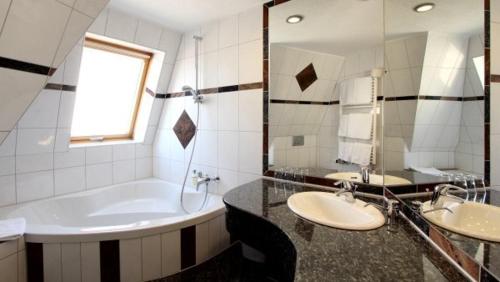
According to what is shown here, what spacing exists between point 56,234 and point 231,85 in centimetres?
173

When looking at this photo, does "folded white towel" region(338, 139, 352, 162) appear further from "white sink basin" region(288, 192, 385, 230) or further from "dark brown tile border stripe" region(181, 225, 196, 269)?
"dark brown tile border stripe" region(181, 225, 196, 269)

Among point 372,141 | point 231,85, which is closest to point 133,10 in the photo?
point 231,85

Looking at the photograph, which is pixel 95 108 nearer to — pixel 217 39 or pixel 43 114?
pixel 43 114

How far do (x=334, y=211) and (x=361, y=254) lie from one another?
604 millimetres

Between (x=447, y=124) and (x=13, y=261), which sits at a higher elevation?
(x=447, y=124)

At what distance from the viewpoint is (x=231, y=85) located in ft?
7.86

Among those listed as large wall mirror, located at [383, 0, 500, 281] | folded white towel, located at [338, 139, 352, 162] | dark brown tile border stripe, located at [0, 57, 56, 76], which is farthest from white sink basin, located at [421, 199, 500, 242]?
dark brown tile border stripe, located at [0, 57, 56, 76]

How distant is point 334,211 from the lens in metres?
1.52

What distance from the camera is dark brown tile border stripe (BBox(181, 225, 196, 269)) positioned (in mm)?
1917

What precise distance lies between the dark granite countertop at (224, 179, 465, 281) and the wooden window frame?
230cm

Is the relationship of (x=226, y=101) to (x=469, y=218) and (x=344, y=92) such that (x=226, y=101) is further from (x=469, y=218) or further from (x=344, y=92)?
(x=469, y=218)

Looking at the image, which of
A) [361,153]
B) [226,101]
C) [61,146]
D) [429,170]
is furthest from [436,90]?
[61,146]

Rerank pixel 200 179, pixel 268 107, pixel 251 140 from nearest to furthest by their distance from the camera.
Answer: pixel 268 107 → pixel 251 140 → pixel 200 179

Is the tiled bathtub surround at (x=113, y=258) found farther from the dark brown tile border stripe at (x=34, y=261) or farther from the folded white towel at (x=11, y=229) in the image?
the folded white towel at (x=11, y=229)
